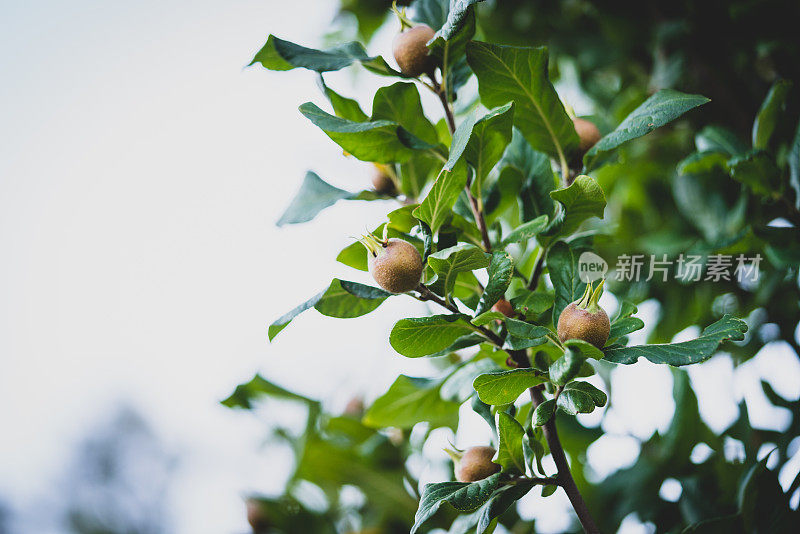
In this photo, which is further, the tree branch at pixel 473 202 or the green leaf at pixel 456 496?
the tree branch at pixel 473 202

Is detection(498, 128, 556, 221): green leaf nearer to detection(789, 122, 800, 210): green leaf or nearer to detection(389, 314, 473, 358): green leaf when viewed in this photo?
detection(389, 314, 473, 358): green leaf

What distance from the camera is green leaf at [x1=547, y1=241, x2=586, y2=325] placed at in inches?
28.6

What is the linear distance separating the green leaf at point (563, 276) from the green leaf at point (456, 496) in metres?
0.20

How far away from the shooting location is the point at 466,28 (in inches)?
29.9

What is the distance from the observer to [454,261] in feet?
2.16

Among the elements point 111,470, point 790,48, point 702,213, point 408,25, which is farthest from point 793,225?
point 111,470

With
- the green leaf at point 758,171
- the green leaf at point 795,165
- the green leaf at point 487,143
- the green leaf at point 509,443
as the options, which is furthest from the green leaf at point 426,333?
the green leaf at point 795,165

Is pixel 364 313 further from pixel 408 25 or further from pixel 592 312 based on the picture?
Answer: pixel 408 25

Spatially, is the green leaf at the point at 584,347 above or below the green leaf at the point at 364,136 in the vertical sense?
below

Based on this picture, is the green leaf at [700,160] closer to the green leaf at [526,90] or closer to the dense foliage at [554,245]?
the dense foliage at [554,245]

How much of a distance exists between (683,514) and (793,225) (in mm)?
544

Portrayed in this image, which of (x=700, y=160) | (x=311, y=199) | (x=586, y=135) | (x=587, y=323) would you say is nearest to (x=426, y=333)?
(x=587, y=323)

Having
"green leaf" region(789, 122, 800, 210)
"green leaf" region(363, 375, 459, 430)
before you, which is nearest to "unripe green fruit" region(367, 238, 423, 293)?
"green leaf" region(363, 375, 459, 430)

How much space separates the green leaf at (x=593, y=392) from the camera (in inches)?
24.6
